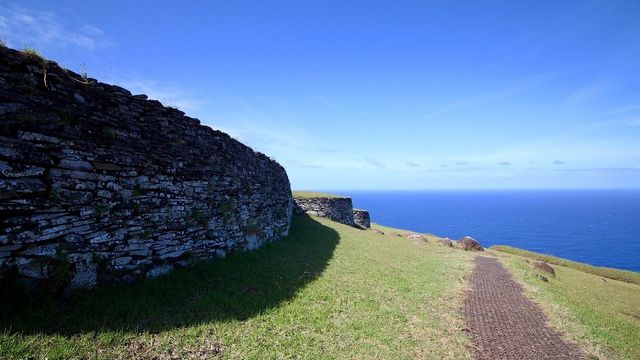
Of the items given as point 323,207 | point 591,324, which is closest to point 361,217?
A: point 323,207

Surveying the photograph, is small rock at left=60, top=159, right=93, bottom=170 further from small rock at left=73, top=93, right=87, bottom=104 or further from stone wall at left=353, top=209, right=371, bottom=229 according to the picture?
stone wall at left=353, top=209, right=371, bottom=229

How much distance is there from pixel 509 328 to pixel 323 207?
82.3ft

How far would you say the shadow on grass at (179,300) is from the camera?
5.96 meters

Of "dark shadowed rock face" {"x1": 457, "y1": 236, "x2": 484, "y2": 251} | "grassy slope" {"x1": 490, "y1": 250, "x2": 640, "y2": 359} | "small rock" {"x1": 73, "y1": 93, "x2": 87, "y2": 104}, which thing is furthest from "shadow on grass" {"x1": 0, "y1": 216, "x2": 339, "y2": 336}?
"dark shadowed rock face" {"x1": 457, "y1": 236, "x2": 484, "y2": 251}

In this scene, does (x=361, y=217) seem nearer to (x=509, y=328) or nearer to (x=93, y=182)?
(x=509, y=328)

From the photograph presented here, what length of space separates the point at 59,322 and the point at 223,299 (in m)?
3.80

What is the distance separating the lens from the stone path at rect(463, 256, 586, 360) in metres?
9.38

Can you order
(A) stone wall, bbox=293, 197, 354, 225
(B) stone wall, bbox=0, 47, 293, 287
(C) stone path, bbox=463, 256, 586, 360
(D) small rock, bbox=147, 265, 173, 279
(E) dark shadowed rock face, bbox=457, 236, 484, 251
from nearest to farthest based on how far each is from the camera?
(B) stone wall, bbox=0, 47, 293, 287
(D) small rock, bbox=147, 265, 173, 279
(C) stone path, bbox=463, 256, 586, 360
(A) stone wall, bbox=293, 197, 354, 225
(E) dark shadowed rock face, bbox=457, 236, 484, 251

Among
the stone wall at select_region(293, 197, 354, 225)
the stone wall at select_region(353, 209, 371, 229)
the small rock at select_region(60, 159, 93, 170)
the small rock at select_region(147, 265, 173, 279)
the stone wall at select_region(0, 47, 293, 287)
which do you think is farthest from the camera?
the stone wall at select_region(353, 209, 371, 229)

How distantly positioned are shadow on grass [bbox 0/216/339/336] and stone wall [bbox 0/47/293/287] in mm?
497

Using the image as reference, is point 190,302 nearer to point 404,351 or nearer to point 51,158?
point 51,158

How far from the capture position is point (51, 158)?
658cm

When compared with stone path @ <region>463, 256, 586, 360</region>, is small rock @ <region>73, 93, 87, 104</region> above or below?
above

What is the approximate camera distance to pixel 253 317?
8539mm
